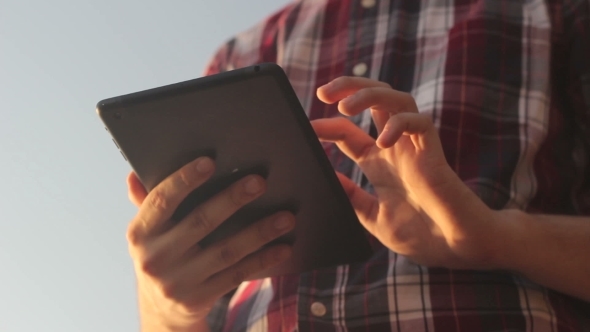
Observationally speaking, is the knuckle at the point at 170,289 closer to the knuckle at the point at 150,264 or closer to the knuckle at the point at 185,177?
the knuckle at the point at 150,264

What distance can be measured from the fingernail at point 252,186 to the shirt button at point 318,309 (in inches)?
6.4

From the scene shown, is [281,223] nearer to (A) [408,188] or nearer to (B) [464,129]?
(A) [408,188]

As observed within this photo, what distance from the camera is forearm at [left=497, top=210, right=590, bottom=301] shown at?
1.86 ft

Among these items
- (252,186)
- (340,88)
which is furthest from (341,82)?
(252,186)

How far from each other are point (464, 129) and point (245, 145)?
12.0 inches

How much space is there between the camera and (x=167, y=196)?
21.9 inches

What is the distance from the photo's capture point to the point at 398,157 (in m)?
0.56

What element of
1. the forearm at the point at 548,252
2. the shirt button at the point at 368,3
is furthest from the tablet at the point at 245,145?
the shirt button at the point at 368,3

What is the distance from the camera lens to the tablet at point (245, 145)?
1.59ft

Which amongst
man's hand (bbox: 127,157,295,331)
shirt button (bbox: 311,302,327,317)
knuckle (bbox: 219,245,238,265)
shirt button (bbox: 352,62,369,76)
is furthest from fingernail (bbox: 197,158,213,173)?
shirt button (bbox: 352,62,369,76)

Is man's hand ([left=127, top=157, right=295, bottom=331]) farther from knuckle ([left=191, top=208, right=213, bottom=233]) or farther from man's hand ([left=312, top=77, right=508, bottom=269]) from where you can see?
man's hand ([left=312, top=77, right=508, bottom=269])

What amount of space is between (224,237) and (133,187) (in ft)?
0.38

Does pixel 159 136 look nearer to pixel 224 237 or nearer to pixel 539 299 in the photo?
pixel 224 237

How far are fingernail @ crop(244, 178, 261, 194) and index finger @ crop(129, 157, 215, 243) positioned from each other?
0.12ft
